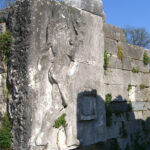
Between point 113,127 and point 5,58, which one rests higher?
point 5,58

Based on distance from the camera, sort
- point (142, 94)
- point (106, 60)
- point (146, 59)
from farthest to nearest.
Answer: point (146, 59)
point (142, 94)
point (106, 60)

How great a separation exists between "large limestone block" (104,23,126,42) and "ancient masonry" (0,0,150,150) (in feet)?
1.01

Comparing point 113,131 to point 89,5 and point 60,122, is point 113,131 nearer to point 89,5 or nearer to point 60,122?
point 60,122

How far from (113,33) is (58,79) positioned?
2.56 meters

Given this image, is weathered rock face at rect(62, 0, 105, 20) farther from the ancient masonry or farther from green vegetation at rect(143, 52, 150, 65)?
green vegetation at rect(143, 52, 150, 65)

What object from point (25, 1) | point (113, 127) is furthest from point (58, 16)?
point (113, 127)

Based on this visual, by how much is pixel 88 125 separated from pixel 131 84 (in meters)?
2.29

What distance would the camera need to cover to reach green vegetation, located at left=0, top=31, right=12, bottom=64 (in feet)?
13.3

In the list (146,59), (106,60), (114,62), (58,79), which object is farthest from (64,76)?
(146,59)

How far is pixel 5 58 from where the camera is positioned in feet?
13.6

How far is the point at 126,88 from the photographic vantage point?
6.16 metres

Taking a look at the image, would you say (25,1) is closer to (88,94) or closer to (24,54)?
(24,54)

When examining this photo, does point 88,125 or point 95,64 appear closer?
point 88,125

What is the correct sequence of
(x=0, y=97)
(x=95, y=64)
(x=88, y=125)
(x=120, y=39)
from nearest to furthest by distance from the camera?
(x=0, y=97), (x=88, y=125), (x=95, y=64), (x=120, y=39)
